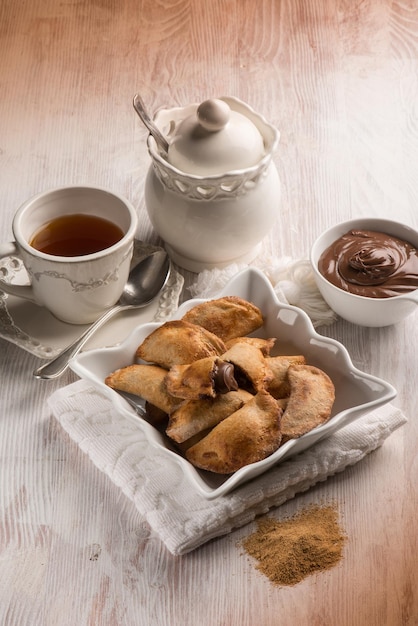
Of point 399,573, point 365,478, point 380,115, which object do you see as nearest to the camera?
point 399,573

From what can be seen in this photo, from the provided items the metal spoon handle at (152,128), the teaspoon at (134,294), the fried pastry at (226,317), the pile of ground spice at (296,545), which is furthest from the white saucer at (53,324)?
the pile of ground spice at (296,545)

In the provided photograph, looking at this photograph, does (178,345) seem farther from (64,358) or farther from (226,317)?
(64,358)

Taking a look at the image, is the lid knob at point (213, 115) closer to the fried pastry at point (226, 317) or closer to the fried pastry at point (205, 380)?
the fried pastry at point (226, 317)

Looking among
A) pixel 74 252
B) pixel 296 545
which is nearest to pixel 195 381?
pixel 296 545

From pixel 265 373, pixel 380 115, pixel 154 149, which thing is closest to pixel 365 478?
pixel 265 373

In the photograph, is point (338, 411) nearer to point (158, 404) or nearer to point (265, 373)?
point (265, 373)
